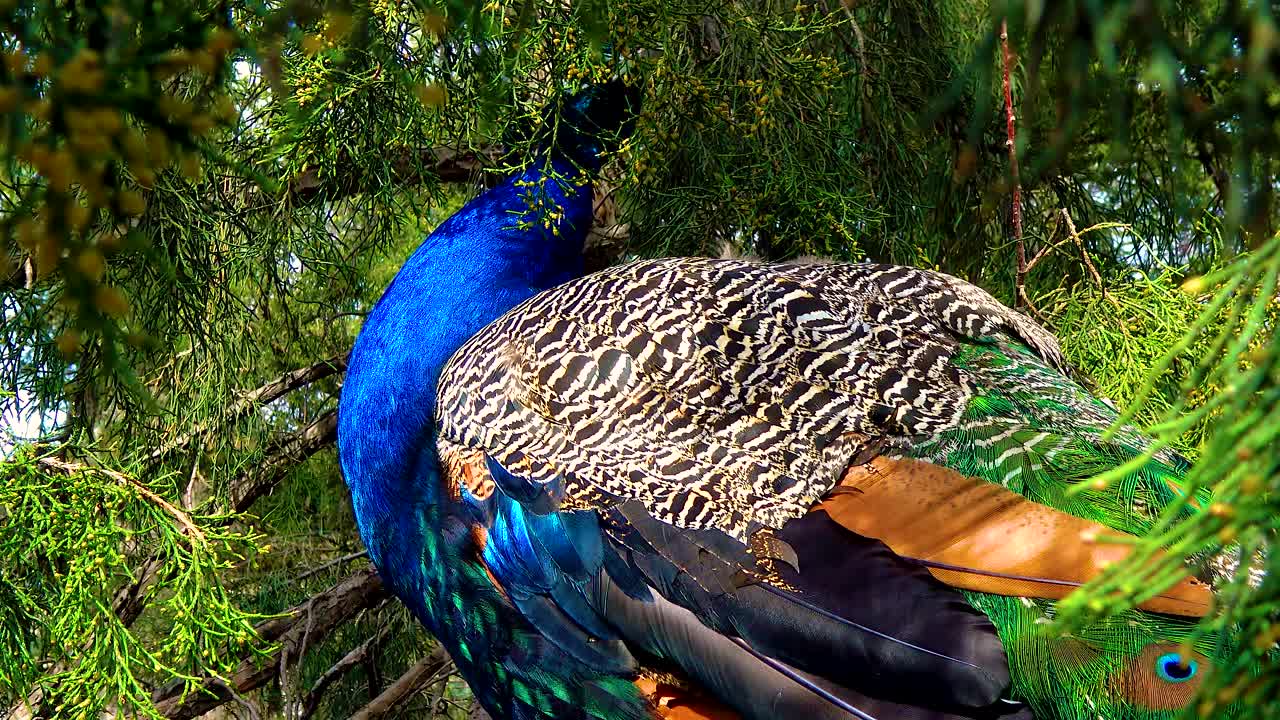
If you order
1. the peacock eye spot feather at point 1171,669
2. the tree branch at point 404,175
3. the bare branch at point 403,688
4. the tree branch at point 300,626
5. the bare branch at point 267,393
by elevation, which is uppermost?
the tree branch at point 404,175

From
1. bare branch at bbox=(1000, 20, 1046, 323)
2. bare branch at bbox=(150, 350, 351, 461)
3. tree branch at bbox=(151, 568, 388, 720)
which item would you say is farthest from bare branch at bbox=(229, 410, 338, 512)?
bare branch at bbox=(1000, 20, 1046, 323)

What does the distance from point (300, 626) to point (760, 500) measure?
2229mm

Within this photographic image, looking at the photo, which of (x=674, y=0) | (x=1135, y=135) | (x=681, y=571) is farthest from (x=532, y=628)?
(x=1135, y=135)

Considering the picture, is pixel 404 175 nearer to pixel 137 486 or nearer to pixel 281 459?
pixel 281 459

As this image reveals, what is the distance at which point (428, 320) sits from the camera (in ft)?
9.11

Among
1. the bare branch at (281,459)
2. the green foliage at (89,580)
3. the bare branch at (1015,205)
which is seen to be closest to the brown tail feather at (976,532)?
the bare branch at (1015,205)

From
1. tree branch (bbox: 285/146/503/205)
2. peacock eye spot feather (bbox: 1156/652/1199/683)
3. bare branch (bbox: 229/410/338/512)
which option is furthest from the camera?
bare branch (bbox: 229/410/338/512)

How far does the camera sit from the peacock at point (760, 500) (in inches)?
73.8

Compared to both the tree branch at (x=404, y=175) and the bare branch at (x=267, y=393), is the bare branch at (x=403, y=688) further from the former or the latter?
the tree branch at (x=404, y=175)

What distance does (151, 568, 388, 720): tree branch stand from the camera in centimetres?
365

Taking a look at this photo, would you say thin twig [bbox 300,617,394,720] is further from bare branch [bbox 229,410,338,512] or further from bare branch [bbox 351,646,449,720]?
bare branch [bbox 229,410,338,512]

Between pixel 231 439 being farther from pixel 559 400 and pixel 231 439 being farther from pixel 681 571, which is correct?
pixel 681 571

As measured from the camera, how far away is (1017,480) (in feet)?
6.74

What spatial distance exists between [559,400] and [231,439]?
149 centimetres
